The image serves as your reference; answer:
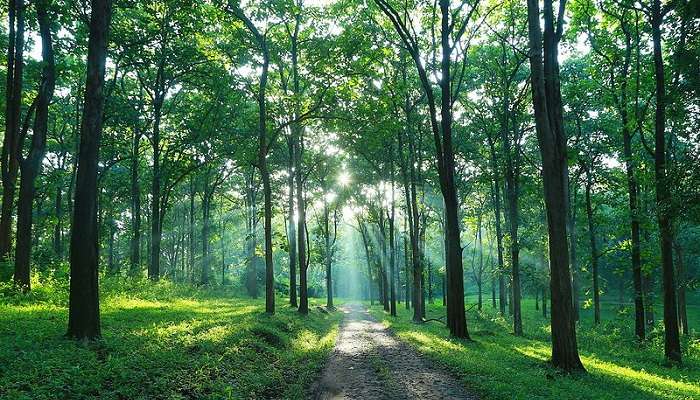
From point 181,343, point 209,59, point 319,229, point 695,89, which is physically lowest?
point 181,343

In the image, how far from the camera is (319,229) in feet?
119

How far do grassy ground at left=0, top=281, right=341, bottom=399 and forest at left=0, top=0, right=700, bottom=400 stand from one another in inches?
2.6

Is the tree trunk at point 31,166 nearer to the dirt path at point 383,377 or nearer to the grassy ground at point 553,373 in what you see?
the dirt path at point 383,377

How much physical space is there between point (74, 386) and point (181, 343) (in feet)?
13.8

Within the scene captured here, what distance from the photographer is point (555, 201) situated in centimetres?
1177

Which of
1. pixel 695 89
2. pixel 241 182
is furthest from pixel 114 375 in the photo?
pixel 241 182

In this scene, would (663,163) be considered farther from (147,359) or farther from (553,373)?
(147,359)

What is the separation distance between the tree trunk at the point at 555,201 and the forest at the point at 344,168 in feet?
0.18

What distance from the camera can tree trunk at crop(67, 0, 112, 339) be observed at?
9.50m

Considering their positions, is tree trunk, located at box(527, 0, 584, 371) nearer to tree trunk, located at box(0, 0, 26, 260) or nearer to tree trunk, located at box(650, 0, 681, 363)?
tree trunk, located at box(650, 0, 681, 363)

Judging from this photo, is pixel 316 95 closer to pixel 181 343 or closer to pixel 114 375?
pixel 181 343

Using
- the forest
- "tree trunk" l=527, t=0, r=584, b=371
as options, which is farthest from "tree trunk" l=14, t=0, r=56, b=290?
"tree trunk" l=527, t=0, r=584, b=371

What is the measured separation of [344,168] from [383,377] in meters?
28.5

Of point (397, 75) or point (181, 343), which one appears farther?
point (397, 75)
